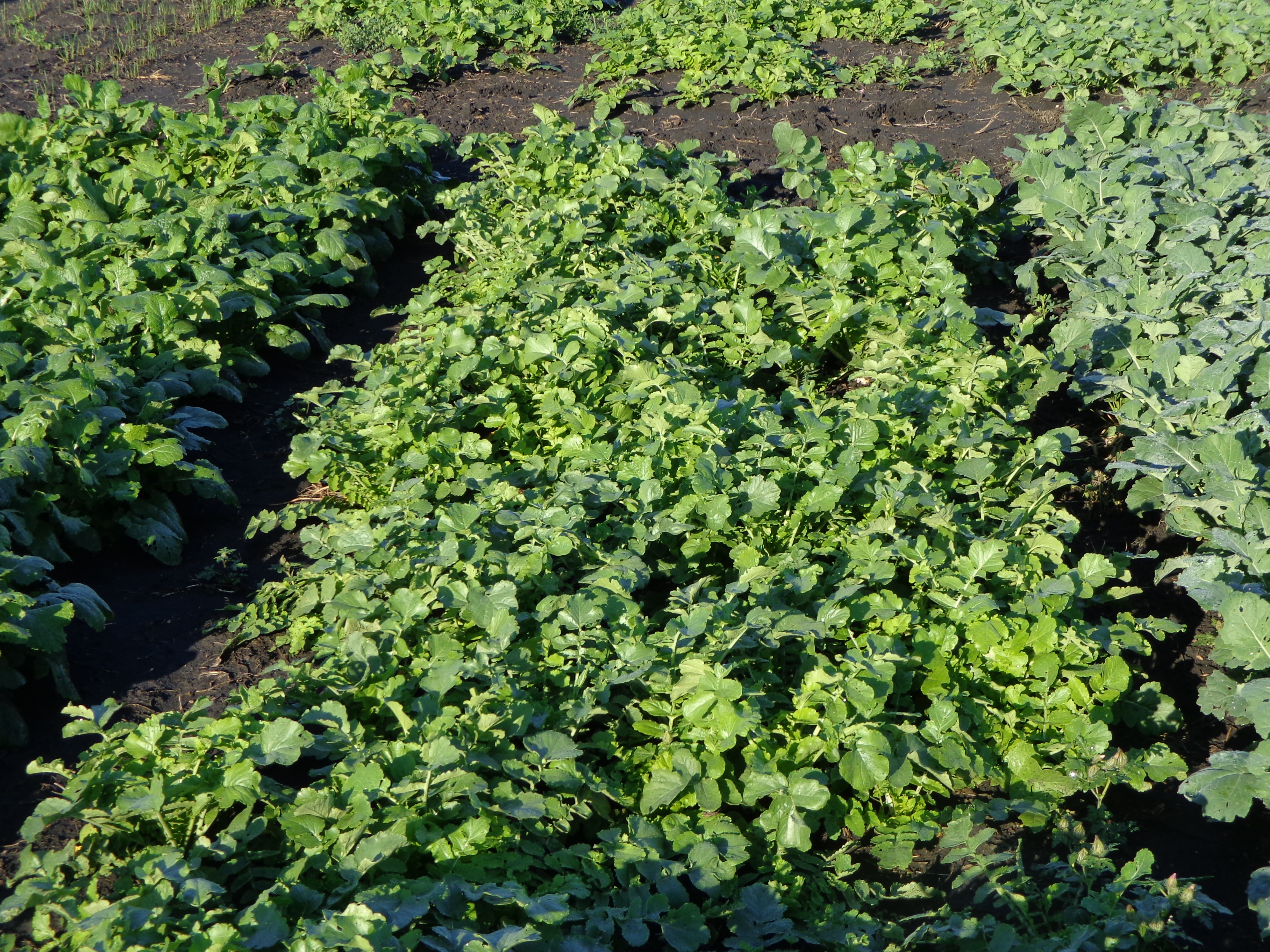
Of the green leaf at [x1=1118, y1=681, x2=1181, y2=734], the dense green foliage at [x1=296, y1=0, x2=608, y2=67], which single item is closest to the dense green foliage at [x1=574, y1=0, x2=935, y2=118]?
the dense green foliage at [x1=296, y1=0, x2=608, y2=67]

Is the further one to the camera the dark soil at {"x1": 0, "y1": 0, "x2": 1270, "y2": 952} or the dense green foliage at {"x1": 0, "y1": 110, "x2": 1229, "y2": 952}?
the dark soil at {"x1": 0, "y1": 0, "x2": 1270, "y2": 952}

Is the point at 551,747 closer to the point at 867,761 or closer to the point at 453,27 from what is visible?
the point at 867,761

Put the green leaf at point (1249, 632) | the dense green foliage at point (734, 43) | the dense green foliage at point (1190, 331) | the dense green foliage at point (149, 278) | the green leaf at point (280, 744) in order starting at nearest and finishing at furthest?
the green leaf at point (280, 744) → the green leaf at point (1249, 632) → the dense green foliage at point (1190, 331) → the dense green foliage at point (149, 278) → the dense green foliage at point (734, 43)

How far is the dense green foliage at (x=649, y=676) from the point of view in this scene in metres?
2.49

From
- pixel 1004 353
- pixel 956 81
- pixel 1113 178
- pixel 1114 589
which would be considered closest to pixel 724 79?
pixel 956 81

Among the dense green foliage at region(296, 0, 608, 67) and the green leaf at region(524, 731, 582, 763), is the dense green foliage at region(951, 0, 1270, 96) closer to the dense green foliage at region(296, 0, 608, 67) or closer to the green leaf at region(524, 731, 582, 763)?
the dense green foliage at region(296, 0, 608, 67)

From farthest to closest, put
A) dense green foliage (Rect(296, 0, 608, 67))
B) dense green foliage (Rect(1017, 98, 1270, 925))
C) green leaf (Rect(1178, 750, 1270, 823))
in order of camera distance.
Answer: dense green foliage (Rect(296, 0, 608, 67))
dense green foliage (Rect(1017, 98, 1270, 925))
green leaf (Rect(1178, 750, 1270, 823))

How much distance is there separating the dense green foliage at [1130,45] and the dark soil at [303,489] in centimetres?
20

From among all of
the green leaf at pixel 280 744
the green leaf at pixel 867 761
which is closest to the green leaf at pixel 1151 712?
the green leaf at pixel 867 761

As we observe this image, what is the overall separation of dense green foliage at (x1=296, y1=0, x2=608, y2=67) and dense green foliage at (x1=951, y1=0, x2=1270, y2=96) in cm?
365

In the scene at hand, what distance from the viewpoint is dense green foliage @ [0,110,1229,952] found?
2.49m

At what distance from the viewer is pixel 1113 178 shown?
5.54 meters

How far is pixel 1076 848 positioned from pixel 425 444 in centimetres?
265

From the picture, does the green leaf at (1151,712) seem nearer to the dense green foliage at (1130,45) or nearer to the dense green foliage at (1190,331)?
the dense green foliage at (1190,331)
